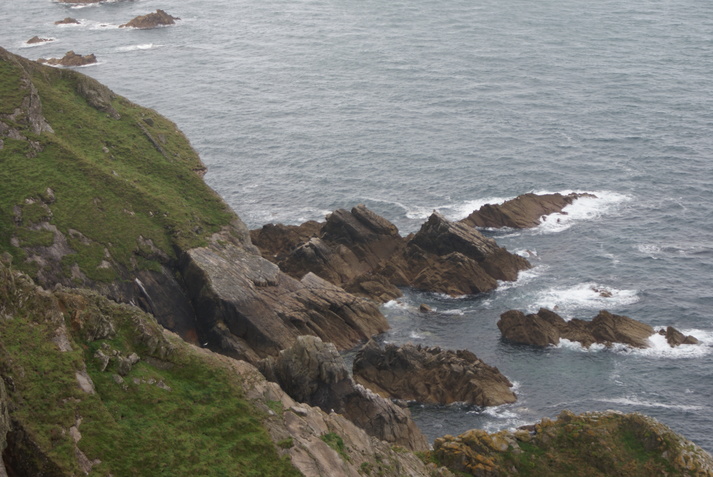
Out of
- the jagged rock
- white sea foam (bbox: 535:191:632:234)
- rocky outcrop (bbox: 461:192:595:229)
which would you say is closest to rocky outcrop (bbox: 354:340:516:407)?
the jagged rock

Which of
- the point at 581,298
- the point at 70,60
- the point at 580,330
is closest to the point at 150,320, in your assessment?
the point at 580,330

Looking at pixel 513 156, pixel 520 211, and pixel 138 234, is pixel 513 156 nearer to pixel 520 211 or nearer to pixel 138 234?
pixel 520 211

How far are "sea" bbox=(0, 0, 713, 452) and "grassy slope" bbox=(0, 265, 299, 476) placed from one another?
94.2 feet

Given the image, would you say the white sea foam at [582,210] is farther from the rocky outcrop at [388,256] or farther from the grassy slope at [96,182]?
the grassy slope at [96,182]

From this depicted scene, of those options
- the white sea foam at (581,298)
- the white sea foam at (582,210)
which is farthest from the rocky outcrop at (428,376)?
the white sea foam at (582,210)

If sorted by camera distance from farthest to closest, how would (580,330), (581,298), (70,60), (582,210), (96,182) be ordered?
(70,60)
(582,210)
(581,298)
(580,330)
(96,182)

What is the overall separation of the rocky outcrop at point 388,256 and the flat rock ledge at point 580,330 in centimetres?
995

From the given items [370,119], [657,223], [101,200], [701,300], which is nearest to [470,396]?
[701,300]

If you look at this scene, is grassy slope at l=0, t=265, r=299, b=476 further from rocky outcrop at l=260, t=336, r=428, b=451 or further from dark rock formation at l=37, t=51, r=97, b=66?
dark rock formation at l=37, t=51, r=97, b=66

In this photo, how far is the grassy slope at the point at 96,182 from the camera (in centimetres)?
7550

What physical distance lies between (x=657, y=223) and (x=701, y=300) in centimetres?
2069

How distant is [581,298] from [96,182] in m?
54.1

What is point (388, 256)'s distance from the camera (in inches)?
4011

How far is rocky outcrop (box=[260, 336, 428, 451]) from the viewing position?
63812mm
